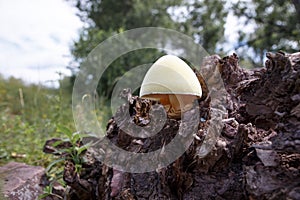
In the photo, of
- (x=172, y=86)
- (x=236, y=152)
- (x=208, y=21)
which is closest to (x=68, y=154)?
(x=172, y=86)

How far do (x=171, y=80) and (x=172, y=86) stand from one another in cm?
2

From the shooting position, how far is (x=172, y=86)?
95 cm

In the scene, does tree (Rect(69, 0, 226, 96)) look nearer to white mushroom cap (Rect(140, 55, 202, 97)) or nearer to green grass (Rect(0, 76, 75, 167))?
green grass (Rect(0, 76, 75, 167))

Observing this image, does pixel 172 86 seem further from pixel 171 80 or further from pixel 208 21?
pixel 208 21

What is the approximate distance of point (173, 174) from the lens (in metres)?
0.81

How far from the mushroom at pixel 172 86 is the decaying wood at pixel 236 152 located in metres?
0.05

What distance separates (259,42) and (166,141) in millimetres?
4917

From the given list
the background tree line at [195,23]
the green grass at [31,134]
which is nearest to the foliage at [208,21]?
the background tree line at [195,23]

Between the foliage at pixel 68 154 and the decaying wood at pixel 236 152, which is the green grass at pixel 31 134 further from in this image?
the decaying wood at pixel 236 152

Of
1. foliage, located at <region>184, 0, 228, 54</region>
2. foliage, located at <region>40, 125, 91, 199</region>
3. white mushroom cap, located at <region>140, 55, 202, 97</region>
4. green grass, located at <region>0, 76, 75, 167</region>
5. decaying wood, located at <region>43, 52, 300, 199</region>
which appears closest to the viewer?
decaying wood, located at <region>43, 52, 300, 199</region>

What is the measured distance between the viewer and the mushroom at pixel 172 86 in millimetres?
954

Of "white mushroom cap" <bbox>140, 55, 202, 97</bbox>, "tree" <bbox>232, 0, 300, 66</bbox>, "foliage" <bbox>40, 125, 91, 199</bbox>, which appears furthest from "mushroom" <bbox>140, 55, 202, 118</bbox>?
"tree" <bbox>232, 0, 300, 66</bbox>

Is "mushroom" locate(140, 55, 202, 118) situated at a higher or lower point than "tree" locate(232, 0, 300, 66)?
lower

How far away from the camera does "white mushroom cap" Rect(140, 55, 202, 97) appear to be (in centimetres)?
95
